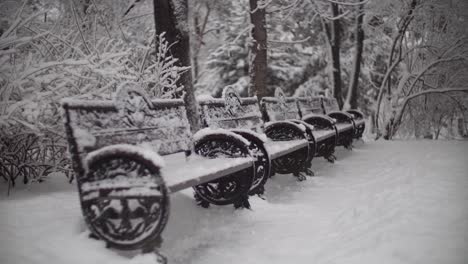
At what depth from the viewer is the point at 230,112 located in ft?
17.1

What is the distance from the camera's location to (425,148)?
791 centimetres

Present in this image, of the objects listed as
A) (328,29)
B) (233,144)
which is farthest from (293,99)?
(328,29)

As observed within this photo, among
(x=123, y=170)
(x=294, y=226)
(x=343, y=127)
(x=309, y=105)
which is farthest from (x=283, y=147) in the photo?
(x=309, y=105)

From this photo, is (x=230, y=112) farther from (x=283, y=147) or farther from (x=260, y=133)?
(x=283, y=147)

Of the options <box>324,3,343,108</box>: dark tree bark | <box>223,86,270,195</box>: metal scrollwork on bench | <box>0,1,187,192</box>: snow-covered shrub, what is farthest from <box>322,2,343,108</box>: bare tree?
<box>0,1,187,192</box>: snow-covered shrub

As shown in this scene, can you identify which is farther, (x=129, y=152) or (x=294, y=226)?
(x=294, y=226)

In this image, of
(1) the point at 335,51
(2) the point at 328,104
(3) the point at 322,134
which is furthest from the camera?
(1) the point at 335,51

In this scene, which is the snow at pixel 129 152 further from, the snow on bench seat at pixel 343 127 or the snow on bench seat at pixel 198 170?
the snow on bench seat at pixel 343 127

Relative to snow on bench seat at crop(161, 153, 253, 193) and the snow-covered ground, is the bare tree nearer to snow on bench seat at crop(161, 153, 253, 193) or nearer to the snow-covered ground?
the snow-covered ground

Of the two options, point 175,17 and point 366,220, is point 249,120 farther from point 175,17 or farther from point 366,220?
point 366,220

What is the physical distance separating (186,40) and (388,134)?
7.04 meters

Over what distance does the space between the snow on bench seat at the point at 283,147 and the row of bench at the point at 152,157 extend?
0.01 metres

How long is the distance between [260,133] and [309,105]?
368 centimetres

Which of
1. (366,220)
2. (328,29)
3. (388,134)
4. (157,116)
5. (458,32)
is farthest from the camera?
(328,29)
